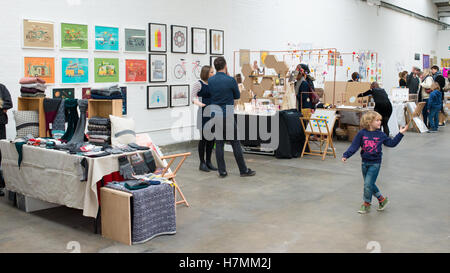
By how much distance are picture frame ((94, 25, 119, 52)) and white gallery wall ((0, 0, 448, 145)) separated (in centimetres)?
8

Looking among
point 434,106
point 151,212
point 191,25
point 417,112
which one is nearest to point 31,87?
point 151,212

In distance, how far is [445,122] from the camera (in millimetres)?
13438

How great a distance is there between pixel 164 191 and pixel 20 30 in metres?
3.56

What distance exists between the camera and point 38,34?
6598 mm

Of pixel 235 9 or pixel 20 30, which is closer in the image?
pixel 20 30

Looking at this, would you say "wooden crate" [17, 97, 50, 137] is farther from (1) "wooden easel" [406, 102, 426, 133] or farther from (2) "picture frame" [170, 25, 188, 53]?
(1) "wooden easel" [406, 102, 426, 133]

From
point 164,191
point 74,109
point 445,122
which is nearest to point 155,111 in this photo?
point 74,109

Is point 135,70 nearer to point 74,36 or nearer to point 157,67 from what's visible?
point 157,67

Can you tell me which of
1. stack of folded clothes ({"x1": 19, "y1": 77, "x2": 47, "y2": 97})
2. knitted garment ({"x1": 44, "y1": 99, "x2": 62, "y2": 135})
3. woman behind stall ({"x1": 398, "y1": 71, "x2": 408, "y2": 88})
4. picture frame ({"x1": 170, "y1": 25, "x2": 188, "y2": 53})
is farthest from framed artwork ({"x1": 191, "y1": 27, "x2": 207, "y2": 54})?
woman behind stall ({"x1": 398, "y1": 71, "x2": 408, "y2": 88})

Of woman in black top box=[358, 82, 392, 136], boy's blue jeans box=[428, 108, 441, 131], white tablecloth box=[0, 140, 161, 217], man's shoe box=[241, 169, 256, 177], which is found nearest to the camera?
white tablecloth box=[0, 140, 161, 217]

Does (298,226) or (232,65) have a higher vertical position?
(232,65)

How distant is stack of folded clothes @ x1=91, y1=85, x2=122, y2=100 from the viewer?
468 centimetres

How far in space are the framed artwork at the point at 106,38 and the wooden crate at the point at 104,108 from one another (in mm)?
2766
